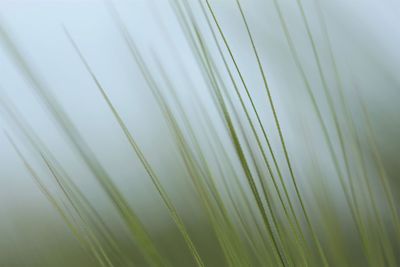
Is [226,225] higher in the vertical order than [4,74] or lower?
lower

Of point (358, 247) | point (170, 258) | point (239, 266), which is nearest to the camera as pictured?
point (239, 266)

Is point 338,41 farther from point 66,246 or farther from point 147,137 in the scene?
point 66,246

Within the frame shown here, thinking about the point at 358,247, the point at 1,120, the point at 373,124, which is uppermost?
the point at 1,120

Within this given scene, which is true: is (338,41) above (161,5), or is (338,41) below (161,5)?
below

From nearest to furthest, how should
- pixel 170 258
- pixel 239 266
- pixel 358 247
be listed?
pixel 239 266 < pixel 170 258 < pixel 358 247

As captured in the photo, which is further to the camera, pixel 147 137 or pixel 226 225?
pixel 147 137

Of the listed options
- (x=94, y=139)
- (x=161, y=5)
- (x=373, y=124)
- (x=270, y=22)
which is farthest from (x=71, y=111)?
(x=373, y=124)

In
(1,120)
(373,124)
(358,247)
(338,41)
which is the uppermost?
(1,120)

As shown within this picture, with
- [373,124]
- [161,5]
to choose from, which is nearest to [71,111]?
[161,5]

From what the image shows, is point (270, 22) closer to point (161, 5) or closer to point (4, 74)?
point (161, 5)
